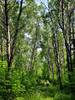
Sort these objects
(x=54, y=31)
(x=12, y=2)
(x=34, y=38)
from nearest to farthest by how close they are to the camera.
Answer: (x=12, y=2)
(x=54, y=31)
(x=34, y=38)

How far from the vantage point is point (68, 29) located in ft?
126

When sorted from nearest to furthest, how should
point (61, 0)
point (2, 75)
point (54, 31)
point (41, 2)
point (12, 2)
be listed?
point (2, 75) → point (12, 2) → point (61, 0) → point (41, 2) → point (54, 31)

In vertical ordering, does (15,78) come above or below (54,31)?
below

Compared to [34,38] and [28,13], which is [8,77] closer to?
[28,13]

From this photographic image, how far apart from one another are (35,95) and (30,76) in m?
1.68

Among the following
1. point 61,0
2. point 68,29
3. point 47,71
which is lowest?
point 47,71

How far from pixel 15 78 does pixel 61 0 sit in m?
16.1

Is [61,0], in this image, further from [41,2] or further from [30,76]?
[30,76]

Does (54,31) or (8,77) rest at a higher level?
(54,31)

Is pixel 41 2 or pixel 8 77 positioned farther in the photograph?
pixel 41 2

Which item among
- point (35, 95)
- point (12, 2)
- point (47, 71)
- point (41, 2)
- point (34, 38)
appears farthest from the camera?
point (47, 71)

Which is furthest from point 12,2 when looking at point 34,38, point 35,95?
point 34,38

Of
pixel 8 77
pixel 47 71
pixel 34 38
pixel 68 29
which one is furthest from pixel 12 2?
pixel 47 71

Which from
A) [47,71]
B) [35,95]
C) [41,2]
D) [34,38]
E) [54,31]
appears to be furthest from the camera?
[47,71]
